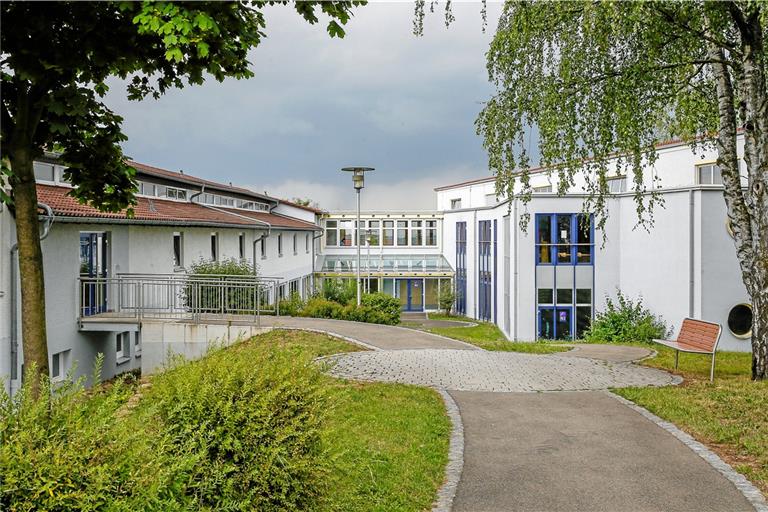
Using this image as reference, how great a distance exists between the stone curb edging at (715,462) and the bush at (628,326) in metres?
13.1

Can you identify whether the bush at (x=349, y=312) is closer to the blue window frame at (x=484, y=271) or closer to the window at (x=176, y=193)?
the window at (x=176, y=193)

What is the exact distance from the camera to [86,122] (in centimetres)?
698

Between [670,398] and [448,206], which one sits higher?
[448,206]

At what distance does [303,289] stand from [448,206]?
23847mm

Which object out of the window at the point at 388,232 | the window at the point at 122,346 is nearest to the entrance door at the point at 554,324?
the window at the point at 122,346

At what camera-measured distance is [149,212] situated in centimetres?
1906

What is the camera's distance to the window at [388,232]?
54.1 meters

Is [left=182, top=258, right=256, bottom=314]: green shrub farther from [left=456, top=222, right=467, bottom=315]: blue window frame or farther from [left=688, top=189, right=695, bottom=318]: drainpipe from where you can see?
[left=456, top=222, right=467, bottom=315]: blue window frame

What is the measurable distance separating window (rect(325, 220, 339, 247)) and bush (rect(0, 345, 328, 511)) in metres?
49.1

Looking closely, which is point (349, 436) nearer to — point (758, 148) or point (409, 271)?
point (758, 148)

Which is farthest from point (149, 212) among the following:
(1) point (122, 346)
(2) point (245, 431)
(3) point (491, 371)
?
(2) point (245, 431)

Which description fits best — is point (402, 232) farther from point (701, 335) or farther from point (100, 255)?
point (701, 335)

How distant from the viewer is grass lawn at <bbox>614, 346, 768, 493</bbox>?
23.5 ft

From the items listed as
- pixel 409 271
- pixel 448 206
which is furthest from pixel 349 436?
pixel 448 206
